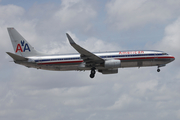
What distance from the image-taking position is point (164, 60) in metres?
54.8

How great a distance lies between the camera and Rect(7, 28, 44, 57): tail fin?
181ft

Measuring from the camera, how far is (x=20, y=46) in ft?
183

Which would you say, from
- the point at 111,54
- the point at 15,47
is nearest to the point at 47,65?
the point at 15,47

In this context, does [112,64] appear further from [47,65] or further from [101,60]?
[47,65]

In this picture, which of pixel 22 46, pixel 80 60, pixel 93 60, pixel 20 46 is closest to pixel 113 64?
pixel 93 60

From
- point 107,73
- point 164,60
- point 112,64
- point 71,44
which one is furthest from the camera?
point 107,73

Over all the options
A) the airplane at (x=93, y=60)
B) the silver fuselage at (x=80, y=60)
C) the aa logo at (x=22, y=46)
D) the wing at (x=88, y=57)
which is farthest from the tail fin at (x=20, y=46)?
the wing at (x=88, y=57)

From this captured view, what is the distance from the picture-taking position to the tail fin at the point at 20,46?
181 feet

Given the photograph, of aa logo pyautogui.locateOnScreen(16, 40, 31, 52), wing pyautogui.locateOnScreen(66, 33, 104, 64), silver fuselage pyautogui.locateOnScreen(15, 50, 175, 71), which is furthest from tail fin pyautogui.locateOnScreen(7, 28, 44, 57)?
wing pyautogui.locateOnScreen(66, 33, 104, 64)

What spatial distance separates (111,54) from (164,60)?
11.1 meters

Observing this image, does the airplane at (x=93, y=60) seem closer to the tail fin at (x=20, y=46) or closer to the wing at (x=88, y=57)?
the wing at (x=88, y=57)

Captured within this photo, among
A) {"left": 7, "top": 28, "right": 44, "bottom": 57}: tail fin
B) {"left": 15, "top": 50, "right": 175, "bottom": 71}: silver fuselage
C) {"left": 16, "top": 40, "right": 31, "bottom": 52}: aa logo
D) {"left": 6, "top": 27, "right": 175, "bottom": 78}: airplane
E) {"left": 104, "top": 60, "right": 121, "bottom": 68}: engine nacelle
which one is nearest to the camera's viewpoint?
{"left": 104, "top": 60, "right": 121, "bottom": 68}: engine nacelle

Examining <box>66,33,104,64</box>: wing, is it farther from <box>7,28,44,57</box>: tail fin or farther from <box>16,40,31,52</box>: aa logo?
<box>16,40,31,52</box>: aa logo

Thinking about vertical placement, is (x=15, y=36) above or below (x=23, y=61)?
above
